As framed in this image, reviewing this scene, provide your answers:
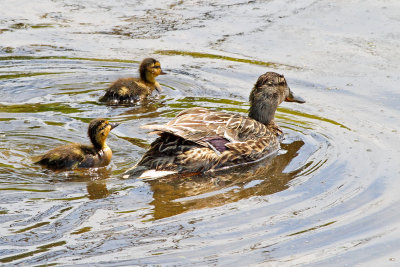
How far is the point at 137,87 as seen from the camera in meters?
8.17

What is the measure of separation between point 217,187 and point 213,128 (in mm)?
684

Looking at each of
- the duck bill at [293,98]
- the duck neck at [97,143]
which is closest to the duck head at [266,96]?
the duck bill at [293,98]

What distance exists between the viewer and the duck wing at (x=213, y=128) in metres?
6.21

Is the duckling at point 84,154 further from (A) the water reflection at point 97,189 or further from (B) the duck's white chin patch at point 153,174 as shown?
(B) the duck's white chin patch at point 153,174

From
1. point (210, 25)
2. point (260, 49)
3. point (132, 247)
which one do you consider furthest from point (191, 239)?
point (210, 25)

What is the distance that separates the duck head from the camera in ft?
23.5

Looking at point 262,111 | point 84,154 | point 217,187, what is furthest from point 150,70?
point 217,187

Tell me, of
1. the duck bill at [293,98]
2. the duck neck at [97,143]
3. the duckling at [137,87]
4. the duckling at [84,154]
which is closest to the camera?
the duckling at [84,154]

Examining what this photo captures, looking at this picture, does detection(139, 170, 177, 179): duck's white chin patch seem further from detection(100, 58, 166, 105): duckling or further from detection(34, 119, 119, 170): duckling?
detection(100, 58, 166, 105): duckling

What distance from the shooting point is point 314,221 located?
5.12 metres

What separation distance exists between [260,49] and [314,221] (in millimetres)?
4240

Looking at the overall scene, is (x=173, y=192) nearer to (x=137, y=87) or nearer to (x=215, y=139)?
(x=215, y=139)

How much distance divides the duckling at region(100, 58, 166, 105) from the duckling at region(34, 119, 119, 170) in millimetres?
1438

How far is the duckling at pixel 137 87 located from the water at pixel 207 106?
0.16 m
